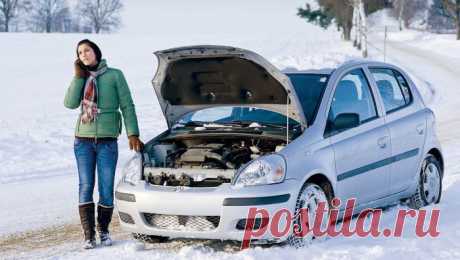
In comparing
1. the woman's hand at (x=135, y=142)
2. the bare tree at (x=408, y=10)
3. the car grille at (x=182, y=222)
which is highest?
the woman's hand at (x=135, y=142)

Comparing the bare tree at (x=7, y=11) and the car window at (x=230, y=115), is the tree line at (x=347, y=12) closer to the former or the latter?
the car window at (x=230, y=115)

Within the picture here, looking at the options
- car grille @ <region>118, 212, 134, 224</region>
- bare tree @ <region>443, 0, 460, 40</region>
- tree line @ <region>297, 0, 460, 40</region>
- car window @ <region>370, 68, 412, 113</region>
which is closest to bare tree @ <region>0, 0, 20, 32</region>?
tree line @ <region>297, 0, 460, 40</region>

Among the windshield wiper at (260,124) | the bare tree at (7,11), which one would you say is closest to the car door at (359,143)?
the windshield wiper at (260,124)

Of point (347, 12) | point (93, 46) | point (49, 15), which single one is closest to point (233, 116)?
point (93, 46)

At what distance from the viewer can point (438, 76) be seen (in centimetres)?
3222

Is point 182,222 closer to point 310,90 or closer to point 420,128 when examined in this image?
point 310,90

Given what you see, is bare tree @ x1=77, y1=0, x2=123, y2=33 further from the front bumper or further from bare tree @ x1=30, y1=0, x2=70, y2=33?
the front bumper

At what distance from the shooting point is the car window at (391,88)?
754 cm

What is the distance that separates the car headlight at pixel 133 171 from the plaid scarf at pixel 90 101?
49 centimetres

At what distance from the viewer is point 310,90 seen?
695cm

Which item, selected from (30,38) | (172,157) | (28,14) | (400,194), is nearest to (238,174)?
(172,157)

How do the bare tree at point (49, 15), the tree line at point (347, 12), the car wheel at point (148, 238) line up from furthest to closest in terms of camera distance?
the bare tree at point (49, 15)
the tree line at point (347, 12)
the car wheel at point (148, 238)

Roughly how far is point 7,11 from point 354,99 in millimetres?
100574

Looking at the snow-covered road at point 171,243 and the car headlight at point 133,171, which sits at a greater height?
the car headlight at point 133,171
